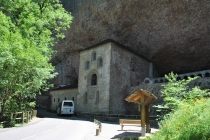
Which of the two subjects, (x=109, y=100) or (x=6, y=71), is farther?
(x=109, y=100)

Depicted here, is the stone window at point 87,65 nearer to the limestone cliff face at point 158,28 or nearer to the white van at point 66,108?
the white van at point 66,108

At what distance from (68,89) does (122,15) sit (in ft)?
48.9

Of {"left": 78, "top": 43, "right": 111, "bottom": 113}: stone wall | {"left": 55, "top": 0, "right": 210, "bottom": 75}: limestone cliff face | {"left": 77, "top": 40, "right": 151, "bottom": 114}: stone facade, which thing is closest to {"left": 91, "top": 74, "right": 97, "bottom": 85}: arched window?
{"left": 77, "top": 40, "right": 151, "bottom": 114}: stone facade

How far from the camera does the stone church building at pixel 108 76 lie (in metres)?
25.7

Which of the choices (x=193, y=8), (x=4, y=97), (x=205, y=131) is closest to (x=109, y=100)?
(x=4, y=97)

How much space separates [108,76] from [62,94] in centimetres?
1355

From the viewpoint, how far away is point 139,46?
31.2 metres

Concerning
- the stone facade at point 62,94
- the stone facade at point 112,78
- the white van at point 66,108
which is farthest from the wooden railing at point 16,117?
the stone facade at point 62,94

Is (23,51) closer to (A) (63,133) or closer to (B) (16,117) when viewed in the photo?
(B) (16,117)

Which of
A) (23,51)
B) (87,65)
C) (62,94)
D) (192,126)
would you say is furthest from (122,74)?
(192,126)

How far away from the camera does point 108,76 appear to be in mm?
25672

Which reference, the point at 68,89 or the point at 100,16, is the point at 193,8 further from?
the point at 68,89

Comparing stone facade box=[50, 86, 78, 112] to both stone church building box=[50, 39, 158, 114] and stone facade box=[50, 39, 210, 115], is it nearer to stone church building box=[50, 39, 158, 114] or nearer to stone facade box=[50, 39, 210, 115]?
stone facade box=[50, 39, 210, 115]

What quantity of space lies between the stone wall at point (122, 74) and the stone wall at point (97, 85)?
698 millimetres
